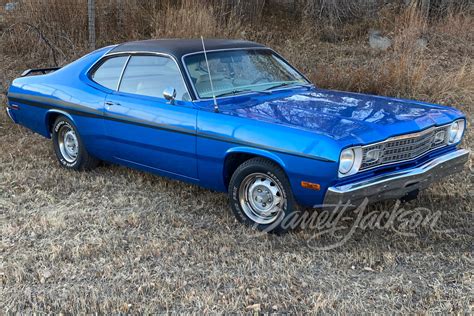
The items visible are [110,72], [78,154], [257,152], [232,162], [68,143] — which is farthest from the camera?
[68,143]

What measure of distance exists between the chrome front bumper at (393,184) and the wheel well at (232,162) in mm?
774

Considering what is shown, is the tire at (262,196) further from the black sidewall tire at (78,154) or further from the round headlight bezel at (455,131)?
the black sidewall tire at (78,154)

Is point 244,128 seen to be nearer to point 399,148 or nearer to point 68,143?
point 399,148

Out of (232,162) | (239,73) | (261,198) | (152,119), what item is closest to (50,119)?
(152,119)

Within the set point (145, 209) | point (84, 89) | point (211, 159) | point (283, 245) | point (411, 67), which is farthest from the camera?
point (411, 67)

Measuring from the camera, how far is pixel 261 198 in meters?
4.16

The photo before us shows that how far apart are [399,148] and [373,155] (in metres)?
0.28

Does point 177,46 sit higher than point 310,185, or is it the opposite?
point 177,46

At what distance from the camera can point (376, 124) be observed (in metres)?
3.89

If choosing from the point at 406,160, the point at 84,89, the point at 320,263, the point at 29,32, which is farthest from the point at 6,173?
the point at 29,32

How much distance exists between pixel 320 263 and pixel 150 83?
2251 millimetres

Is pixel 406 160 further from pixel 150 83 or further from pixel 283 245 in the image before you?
pixel 150 83

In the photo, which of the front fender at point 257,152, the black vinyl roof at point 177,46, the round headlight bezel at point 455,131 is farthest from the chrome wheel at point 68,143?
the round headlight bezel at point 455,131

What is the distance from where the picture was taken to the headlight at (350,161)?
3639mm
